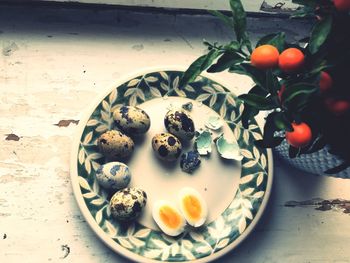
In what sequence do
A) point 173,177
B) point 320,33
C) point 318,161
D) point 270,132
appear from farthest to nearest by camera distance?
point 173,177, point 318,161, point 270,132, point 320,33

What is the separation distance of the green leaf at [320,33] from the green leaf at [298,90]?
5cm

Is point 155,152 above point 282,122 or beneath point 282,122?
beneath

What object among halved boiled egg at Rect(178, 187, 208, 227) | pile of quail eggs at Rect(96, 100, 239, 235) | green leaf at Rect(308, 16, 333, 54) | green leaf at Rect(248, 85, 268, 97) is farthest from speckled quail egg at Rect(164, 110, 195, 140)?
green leaf at Rect(308, 16, 333, 54)

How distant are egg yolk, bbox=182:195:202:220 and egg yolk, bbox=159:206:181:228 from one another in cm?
2

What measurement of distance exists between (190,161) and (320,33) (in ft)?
1.22

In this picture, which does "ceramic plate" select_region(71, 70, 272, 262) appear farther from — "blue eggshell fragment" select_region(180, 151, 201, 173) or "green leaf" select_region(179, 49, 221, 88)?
"green leaf" select_region(179, 49, 221, 88)

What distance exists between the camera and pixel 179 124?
2.81 feet

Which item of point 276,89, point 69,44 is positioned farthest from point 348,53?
point 69,44

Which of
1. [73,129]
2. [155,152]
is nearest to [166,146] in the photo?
[155,152]

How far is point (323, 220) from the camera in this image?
95 cm

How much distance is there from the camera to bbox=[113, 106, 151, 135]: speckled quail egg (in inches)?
33.2

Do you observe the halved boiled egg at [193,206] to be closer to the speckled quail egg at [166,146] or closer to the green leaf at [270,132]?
the speckled quail egg at [166,146]

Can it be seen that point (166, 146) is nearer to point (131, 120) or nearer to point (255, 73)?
point (131, 120)

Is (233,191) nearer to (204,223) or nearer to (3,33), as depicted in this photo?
(204,223)
